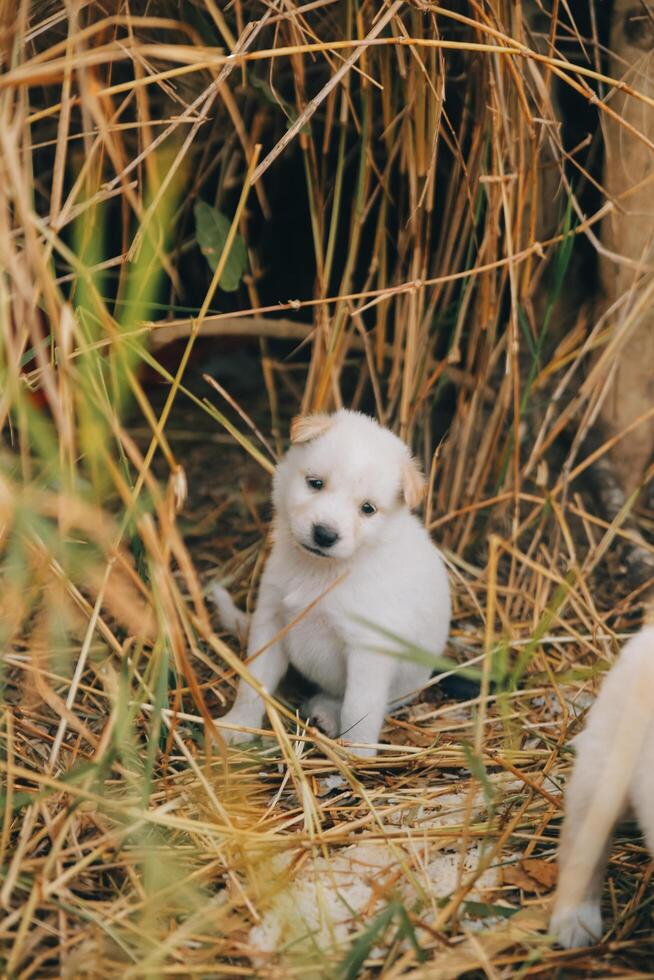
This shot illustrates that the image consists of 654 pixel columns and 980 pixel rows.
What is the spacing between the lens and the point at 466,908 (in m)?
2.12

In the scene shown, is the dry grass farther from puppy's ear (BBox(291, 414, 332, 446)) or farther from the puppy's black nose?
the puppy's black nose

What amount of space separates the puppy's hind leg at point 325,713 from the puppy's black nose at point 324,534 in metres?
0.56

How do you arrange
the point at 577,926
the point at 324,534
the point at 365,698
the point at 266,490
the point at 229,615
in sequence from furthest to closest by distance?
the point at 266,490 → the point at 229,615 → the point at 365,698 → the point at 324,534 → the point at 577,926

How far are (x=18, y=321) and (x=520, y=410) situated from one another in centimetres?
186

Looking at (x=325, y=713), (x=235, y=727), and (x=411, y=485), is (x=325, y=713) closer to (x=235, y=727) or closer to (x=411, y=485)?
(x=235, y=727)

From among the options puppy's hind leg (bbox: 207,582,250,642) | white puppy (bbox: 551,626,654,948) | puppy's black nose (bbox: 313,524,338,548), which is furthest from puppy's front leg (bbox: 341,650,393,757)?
white puppy (bbox: 551,626,654,948)

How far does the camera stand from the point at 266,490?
13.0ft

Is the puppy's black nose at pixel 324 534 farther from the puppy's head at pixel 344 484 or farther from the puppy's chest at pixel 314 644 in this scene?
the puppy's chest at pixel 314 644

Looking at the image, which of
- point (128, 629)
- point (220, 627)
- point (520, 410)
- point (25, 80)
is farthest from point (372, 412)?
point (25, 80)

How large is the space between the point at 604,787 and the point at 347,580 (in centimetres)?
112

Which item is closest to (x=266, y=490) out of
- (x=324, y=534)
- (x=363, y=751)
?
(x=324, y=534)

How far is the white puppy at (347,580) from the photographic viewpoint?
279 centimetres

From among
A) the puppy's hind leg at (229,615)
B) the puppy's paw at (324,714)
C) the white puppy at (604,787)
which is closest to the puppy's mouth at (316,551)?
the puppy's paw at (324,714)

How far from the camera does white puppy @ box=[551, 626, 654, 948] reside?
1.93 m
